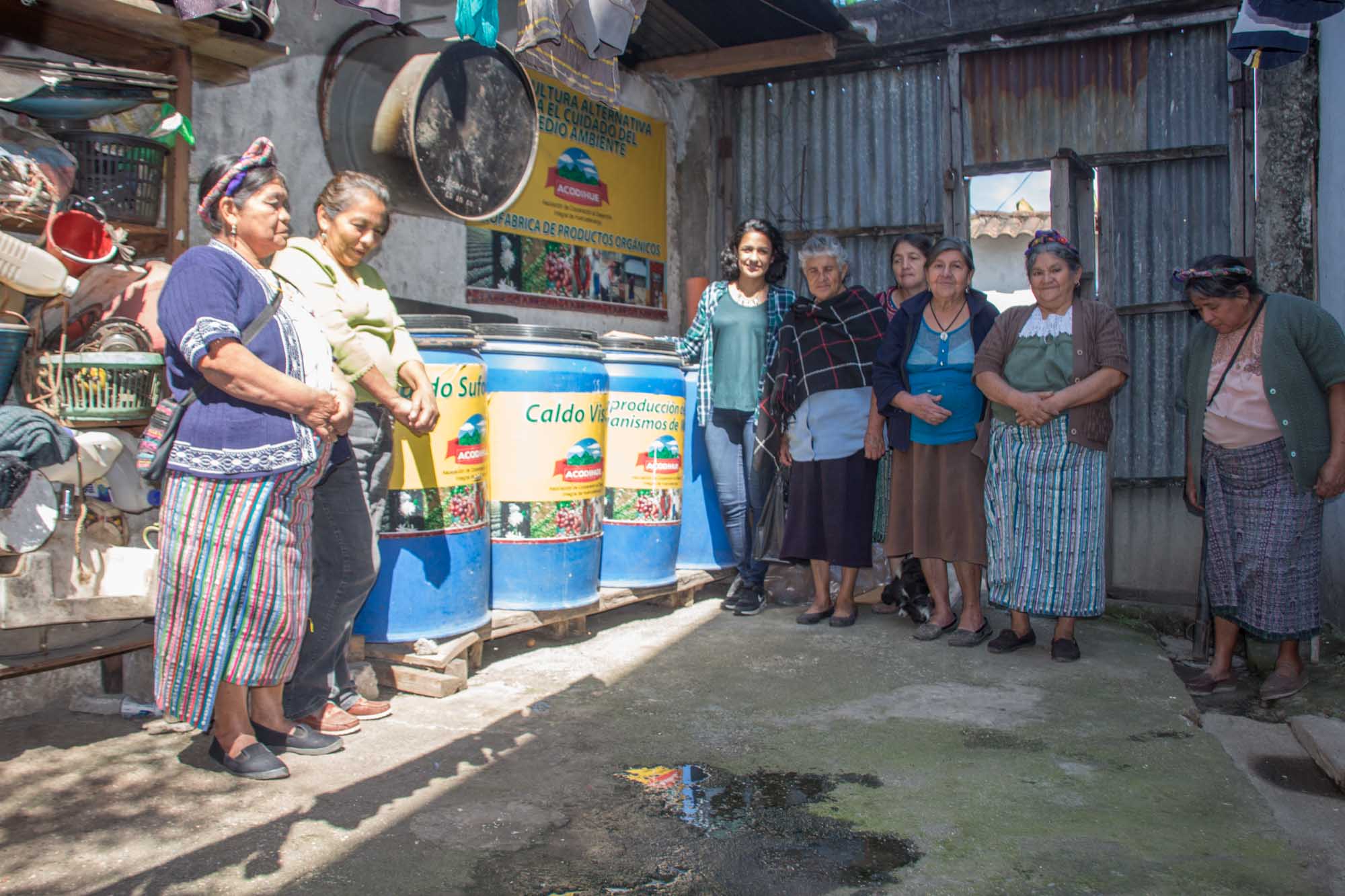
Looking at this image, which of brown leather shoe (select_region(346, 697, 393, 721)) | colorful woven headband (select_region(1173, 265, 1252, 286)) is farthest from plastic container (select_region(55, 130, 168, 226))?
colorful woven headband (select_region(1173, 265, 1252, 286))

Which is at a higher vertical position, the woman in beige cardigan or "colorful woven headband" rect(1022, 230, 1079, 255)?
"colorful woven headband" rect(1022, 230, 1079, 255)

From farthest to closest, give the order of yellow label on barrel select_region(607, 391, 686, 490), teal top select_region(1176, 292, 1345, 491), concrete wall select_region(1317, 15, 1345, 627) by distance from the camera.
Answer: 1. concrete wall select_region(1317, 15, 1345, 627)
2. yellow label on barrel select_region(607, 391, 686, 490)
3. teal top select_region(1176, 292, 1345, 491)

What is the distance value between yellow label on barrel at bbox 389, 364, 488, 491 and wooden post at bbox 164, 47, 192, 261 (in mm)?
876

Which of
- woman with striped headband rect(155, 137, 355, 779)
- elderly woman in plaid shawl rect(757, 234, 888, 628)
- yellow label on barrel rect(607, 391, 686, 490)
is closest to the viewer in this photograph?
woman with striped headband rect(155, 137, 355, 779)

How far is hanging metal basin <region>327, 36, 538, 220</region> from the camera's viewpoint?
420 centimetres

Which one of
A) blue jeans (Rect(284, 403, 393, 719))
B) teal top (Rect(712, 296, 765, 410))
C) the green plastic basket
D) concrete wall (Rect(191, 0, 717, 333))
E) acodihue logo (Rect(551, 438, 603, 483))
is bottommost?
blue jeans (Rect(284, 403, 393, 719))

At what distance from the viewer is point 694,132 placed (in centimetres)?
719

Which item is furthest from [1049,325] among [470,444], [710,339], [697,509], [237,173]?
[237,173]

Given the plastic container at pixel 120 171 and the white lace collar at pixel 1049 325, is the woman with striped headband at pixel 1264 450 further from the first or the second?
the plastic container at pixel 120 171

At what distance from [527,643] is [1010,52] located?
463 centimetres

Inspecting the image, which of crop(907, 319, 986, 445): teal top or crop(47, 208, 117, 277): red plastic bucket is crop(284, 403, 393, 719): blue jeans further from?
crop(907, 319, 986, 445): teal top

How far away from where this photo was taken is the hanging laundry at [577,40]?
436 centimetres

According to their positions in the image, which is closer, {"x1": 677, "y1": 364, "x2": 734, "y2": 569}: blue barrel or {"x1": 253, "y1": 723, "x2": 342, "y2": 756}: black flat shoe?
{"x1": 253, "y1": 723, "x2": 342, "y2": 756}: black flat shoe

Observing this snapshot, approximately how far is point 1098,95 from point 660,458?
371cm
